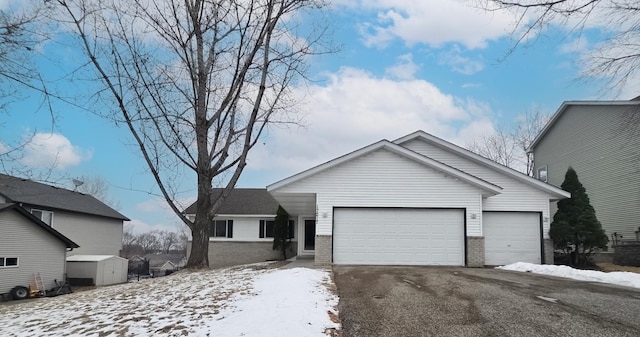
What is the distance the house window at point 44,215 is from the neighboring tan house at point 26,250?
2.97 meters

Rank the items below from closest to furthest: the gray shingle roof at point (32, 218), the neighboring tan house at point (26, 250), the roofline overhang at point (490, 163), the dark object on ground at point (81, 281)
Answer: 1. the roofline overhang at point (490, 163)
2. the gray shingle roof at point (32, 218)
3. the neighboring tan house at point (26, 250)
4. the dark object on ground at point (81, 281)

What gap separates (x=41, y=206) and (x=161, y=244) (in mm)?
60049

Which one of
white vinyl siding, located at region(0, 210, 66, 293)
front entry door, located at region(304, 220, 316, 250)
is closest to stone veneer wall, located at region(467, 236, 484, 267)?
front entry door, located at region(304, 220, 316, 250)

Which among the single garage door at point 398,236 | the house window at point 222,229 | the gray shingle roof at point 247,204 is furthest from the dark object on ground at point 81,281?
the single garage door at point 398,236

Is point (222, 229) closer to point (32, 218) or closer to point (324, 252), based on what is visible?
point (32, 218)

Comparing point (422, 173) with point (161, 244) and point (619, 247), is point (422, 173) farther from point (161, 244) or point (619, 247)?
point (161, 244)

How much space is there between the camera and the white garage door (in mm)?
17516

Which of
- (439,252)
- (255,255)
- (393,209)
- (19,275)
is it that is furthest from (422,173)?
(19,275)

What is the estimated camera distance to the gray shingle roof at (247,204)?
2842 cm

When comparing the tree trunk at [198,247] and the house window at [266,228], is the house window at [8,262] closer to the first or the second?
the house window at [266,228]

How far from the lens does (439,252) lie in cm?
1628

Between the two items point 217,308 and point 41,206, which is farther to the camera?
point 41,206

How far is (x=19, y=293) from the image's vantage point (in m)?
22.7

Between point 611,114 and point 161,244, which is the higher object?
point 611,114
